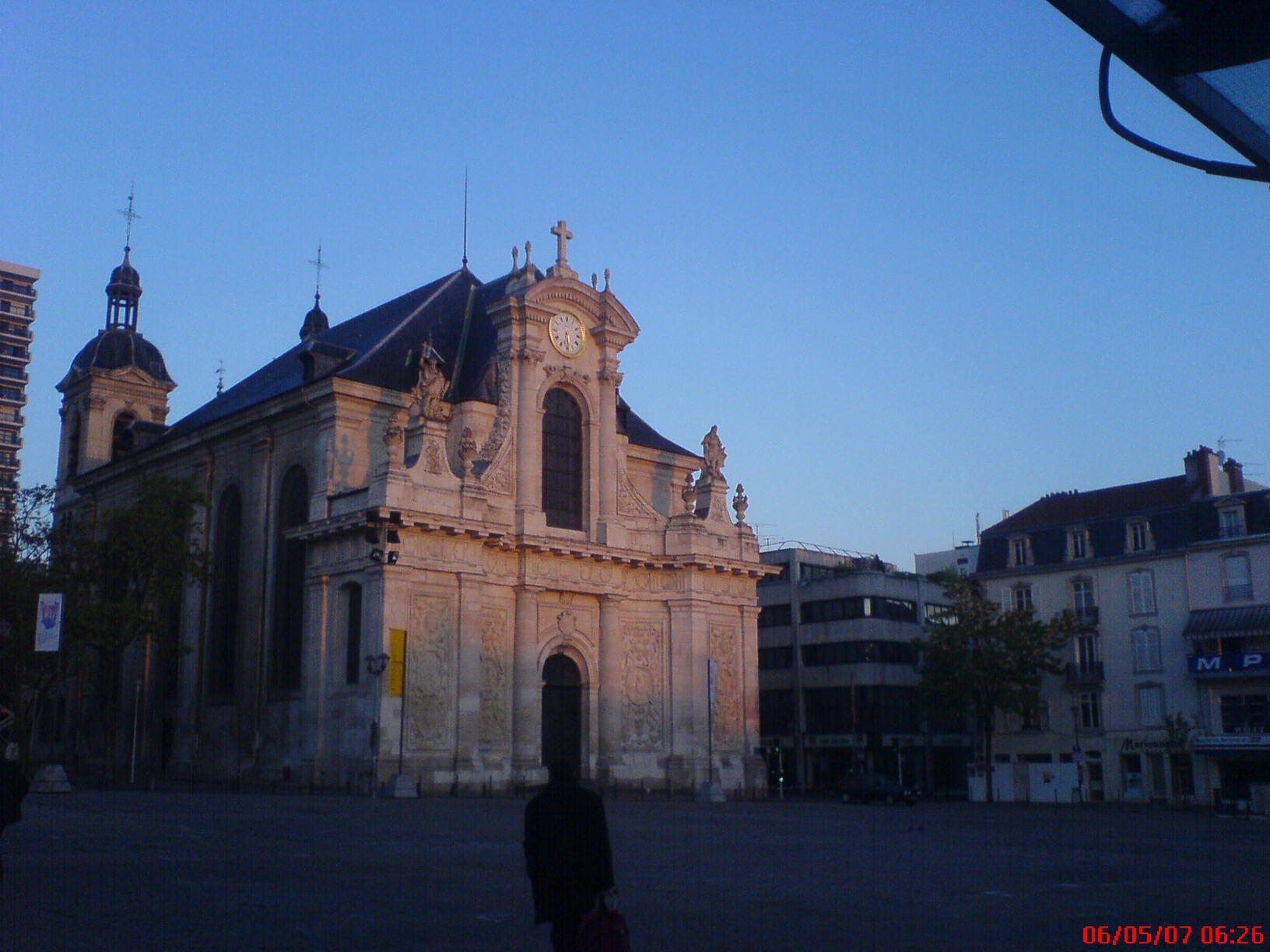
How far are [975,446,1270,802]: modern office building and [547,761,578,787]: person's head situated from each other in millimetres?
45209

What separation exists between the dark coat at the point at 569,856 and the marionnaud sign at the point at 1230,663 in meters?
46.0

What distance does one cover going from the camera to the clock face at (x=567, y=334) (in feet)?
149

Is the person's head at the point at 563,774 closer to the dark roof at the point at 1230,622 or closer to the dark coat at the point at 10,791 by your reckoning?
the dark coat at the point at 10,791

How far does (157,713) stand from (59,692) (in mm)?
13507

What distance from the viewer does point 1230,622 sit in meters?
48.7

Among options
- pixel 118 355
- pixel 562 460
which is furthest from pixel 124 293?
pixel 562 460

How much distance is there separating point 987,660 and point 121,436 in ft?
142

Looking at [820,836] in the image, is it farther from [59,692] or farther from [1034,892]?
[59,692]

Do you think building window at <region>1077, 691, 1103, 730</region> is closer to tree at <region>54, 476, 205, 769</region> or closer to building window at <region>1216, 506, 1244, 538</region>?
building window at <region>1216, 506, 1244, 538</region>

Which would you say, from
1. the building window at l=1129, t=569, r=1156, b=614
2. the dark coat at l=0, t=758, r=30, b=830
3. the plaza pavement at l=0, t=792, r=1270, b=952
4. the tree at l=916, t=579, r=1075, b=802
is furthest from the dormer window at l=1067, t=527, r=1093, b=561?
the dark coat at l=0, t=758, r=30, b=830

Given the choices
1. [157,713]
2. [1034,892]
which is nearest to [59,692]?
[157,713]

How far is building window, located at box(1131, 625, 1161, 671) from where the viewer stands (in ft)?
168

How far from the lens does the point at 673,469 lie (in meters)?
53.5
